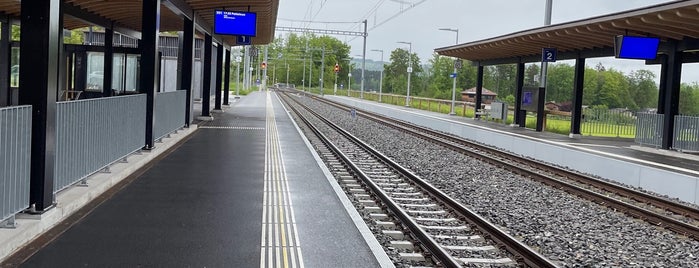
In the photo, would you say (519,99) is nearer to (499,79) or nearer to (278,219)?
(278,219)

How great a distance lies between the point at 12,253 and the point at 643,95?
2406 inches

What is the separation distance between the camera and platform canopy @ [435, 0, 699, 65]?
1531 cm

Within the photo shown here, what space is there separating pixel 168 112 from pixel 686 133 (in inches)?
556

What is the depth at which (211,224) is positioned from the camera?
23.8ft

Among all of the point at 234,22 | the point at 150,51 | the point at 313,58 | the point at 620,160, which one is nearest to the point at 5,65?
the point at 234,22

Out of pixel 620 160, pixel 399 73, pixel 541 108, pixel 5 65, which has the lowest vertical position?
pixel 620 160

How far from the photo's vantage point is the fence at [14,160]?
18.4 feet

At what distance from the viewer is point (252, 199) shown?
8.90 m

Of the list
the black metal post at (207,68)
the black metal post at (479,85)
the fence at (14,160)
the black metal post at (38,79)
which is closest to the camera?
the fence at (14,160)

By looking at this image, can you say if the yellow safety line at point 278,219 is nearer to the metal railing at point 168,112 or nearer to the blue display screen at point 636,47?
the metal railing at point 168,112

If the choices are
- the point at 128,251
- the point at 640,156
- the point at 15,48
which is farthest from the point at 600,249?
the point at 15,48

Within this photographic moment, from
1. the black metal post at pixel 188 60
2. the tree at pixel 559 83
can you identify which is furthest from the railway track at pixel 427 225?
the tree at pixel 559 83

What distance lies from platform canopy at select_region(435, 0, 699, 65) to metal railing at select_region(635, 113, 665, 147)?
86.6 inches

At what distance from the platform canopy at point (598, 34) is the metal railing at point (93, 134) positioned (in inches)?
449
